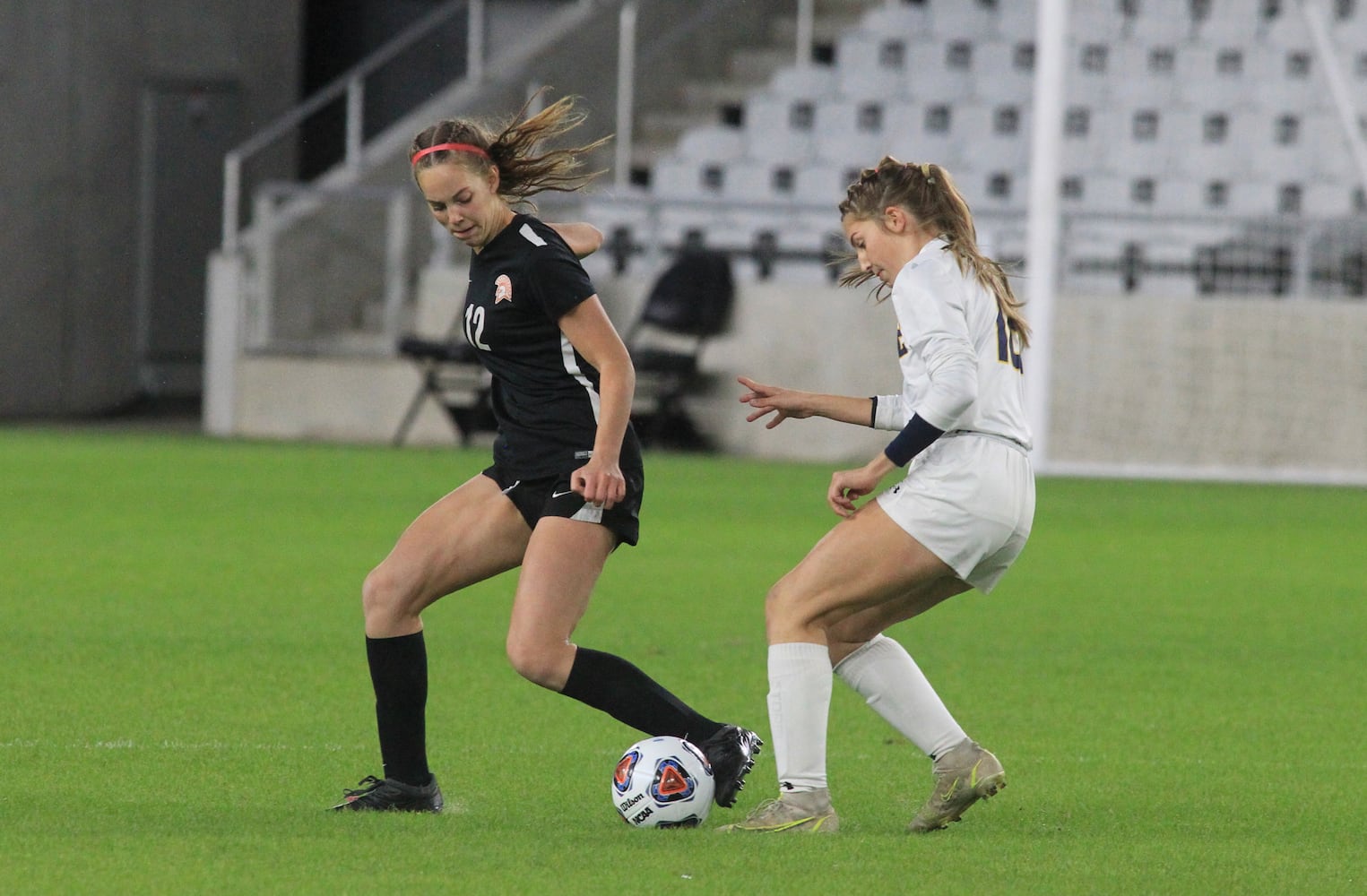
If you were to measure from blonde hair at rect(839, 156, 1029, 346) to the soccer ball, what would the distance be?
1.18 metres

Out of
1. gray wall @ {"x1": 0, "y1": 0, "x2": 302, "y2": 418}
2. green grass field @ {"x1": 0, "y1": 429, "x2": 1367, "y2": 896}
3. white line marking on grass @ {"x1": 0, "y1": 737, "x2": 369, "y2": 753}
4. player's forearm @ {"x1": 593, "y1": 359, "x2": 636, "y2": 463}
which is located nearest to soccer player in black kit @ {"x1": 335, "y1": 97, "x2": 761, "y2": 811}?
player's forearm @ {"x1": 593, "y1": 359, "x2": 636, "y2": 463}

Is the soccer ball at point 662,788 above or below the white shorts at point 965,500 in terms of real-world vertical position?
below

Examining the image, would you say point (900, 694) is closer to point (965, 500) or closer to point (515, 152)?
point (965, 500)

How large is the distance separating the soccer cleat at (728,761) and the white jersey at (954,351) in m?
0.80

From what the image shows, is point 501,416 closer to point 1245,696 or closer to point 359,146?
point 1245,696

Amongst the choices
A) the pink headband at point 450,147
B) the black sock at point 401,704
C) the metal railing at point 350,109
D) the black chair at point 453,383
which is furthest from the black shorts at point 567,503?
the metal railing at point 350,109

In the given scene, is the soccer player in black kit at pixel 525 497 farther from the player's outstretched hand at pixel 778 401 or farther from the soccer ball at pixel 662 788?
the player's outstretched hand at pixel 778 401

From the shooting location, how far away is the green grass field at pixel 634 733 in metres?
3.98

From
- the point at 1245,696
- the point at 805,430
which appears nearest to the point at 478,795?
the point at 1245,696

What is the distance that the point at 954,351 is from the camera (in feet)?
13.4

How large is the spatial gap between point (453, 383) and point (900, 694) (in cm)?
1374

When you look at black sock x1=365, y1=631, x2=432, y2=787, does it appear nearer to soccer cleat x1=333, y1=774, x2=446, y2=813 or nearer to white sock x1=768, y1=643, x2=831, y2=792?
soccer cleat x1=333, y1=774, x2=446, y2=813

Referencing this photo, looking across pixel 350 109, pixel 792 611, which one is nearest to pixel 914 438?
pixel 792 611

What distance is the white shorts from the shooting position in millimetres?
4168
